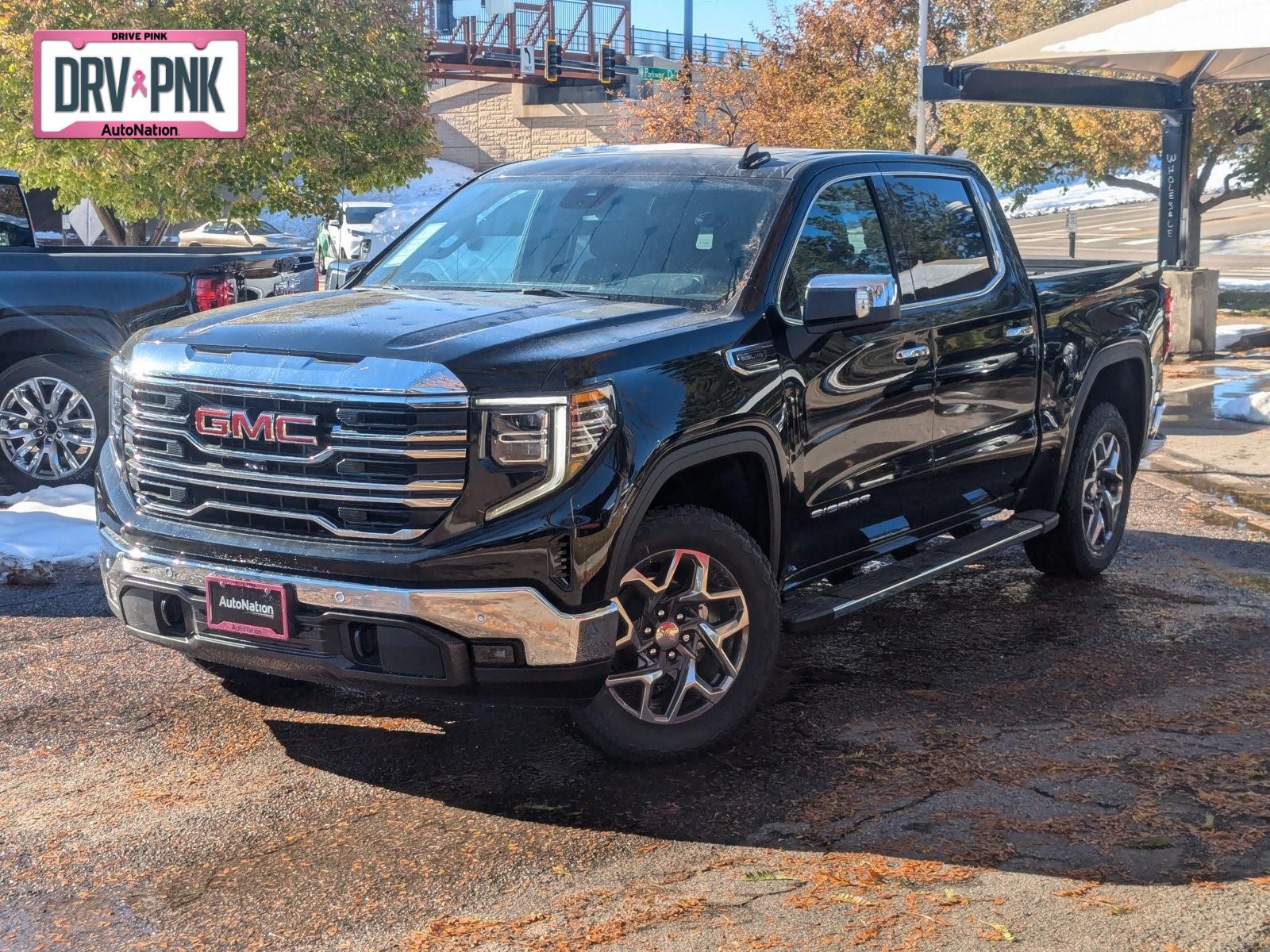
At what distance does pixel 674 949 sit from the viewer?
11.9 feet

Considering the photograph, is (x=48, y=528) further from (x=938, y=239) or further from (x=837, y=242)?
(x=938, y=239)

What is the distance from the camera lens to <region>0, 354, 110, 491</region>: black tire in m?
9.09

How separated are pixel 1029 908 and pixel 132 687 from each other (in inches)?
135

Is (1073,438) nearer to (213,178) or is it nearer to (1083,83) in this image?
(1083,83)

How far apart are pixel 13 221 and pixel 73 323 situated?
7.57 feet

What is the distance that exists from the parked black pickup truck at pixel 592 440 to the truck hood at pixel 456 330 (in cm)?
2

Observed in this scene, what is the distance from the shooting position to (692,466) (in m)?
4.68

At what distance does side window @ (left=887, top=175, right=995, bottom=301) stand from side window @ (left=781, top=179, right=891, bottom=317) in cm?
17

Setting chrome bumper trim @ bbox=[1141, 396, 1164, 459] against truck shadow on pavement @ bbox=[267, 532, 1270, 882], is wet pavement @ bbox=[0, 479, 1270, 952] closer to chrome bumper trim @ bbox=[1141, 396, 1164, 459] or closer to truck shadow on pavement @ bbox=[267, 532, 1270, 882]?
truck shadow on pavement @ bbox=[267, 532, 1270, 882]

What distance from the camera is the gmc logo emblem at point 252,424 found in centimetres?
428

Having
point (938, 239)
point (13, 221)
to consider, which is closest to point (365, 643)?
point (938, 239)

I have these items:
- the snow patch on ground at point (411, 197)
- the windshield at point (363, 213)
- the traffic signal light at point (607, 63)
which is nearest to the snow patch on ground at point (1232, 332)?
the traffic signal light at point (607, 63)

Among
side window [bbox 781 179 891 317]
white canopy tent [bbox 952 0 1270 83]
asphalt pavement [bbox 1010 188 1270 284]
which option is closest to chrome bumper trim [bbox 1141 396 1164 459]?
side window [bbox 781 179 891 317]

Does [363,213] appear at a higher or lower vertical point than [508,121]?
lower
